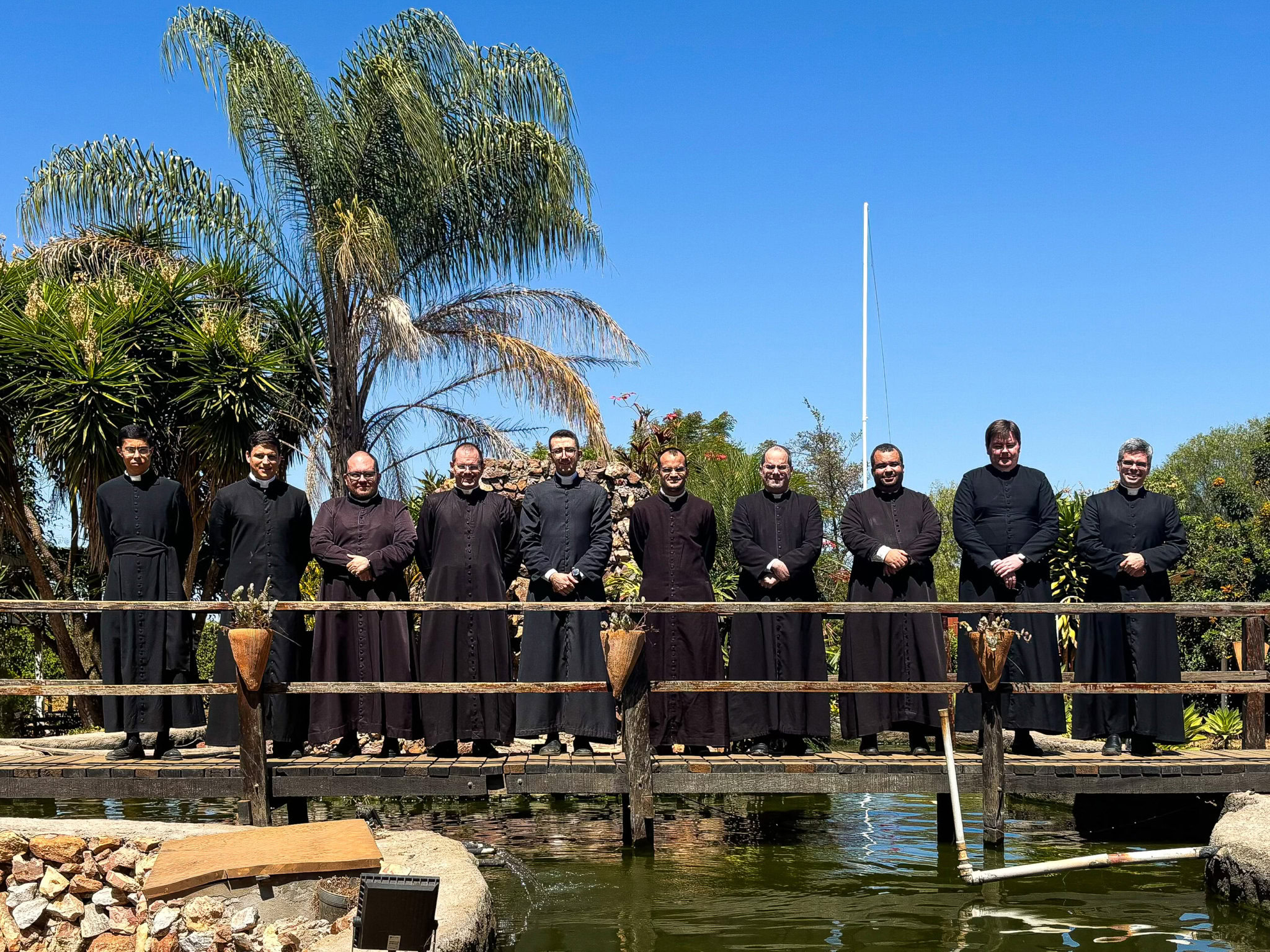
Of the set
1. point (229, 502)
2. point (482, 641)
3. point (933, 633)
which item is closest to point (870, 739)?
point (933, 633)

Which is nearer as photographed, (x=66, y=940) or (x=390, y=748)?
(x=66, y=940)

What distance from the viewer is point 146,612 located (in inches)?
310

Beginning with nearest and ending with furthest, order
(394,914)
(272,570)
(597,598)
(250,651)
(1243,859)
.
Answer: (394,914), (1243,859), (250,651), (272,570), (597,598)

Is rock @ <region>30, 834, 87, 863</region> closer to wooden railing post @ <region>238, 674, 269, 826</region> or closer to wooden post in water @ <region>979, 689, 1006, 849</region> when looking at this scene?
wooden railing post @ <region>238, 674, 269, 826</region>

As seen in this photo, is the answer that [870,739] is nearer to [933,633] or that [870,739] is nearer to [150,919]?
[933,633]

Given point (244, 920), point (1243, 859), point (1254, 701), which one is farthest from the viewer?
point (1254, 701)

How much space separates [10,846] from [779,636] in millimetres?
4260

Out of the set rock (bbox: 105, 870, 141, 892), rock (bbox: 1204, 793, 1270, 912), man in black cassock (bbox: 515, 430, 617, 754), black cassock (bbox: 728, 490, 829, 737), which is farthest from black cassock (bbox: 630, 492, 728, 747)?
rock (bbox: 105, 870, 141, 892)

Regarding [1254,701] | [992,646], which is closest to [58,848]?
[992,646]

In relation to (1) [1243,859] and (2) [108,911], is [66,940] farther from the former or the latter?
(1) [1243,859]

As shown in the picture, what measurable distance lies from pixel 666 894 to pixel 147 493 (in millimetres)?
3887

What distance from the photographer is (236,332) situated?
627 inches

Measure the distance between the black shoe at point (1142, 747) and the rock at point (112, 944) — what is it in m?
5.55

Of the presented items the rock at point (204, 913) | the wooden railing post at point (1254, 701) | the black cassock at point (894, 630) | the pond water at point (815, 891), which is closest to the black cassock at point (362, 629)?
the pond water at point (815, 891)
